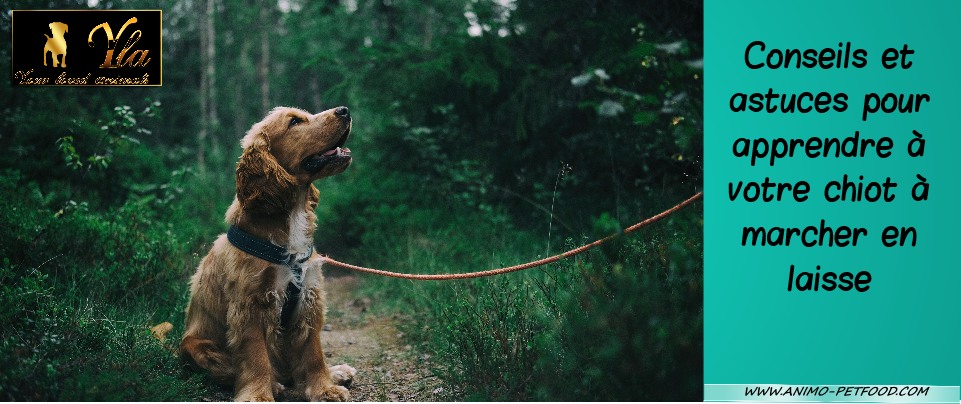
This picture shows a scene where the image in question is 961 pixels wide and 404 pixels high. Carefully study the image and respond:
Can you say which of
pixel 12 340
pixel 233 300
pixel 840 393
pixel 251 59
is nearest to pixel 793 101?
pixel 840 393

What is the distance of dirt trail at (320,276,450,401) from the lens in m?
3.82

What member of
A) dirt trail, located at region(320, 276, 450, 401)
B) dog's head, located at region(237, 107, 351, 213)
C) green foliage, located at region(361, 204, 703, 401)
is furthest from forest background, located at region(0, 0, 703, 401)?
dog's head, located at region(237, 107, 351, 213)

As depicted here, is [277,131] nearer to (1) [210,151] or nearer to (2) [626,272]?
(2) [626,272]

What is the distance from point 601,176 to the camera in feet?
21.6

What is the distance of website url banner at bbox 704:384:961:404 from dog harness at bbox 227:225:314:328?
224 cm

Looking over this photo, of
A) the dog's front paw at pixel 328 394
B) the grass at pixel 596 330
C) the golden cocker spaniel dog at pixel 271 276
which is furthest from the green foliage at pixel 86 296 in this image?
the grass at pixel 596 330

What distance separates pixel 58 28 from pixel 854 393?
16.3ft

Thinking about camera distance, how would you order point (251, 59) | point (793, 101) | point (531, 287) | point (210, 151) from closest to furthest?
point (793, 101)
point (531, 287)
point (210, 151)
point (251, 59)

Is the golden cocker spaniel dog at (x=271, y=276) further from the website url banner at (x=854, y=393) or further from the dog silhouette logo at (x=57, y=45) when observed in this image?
the website url banner at (x=854, y=393)

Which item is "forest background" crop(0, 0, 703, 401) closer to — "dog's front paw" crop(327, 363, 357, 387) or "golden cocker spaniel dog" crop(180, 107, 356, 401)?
"golden cocker spaniel dog" crop(180, 107, 356, 401)

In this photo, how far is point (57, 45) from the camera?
166 inches

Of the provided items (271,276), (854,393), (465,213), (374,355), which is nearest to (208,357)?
(271,276)

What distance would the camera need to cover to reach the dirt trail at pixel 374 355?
12.5ft

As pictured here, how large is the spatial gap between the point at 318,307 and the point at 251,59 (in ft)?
88.4
